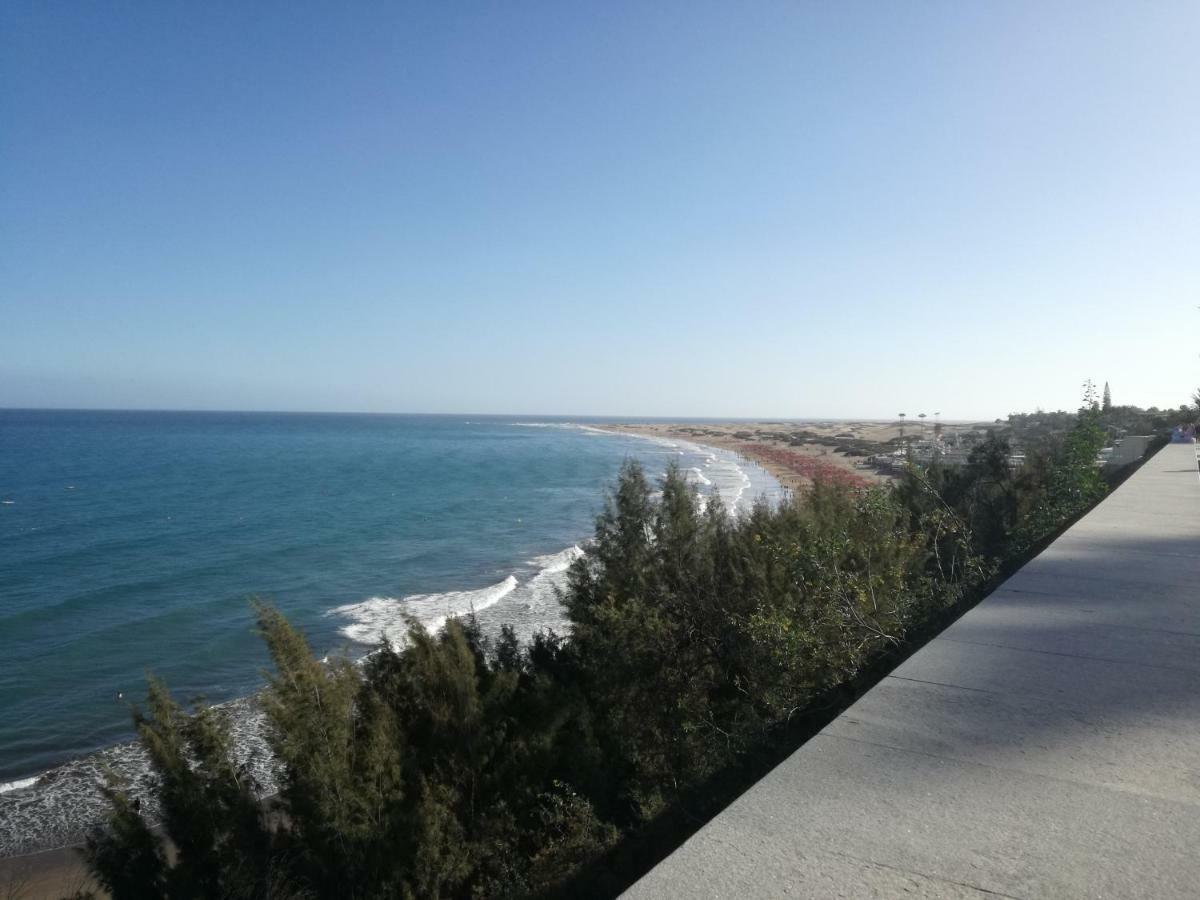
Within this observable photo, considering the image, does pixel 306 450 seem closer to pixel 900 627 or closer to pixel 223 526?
pixel 223 526

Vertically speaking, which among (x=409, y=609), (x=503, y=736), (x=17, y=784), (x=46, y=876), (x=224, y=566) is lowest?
(x=46, y=876)

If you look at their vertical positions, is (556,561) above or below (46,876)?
above

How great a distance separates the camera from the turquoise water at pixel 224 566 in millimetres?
15977

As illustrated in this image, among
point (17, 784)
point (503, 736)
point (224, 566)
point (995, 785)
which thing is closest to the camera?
point (995, 785)

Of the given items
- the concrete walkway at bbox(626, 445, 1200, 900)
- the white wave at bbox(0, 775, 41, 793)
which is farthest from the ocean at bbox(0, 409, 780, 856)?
the concrete walkway at bbox(626, 445, 1200, 900)

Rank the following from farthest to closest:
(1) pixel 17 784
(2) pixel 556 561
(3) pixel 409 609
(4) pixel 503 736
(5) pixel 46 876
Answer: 1. (2) pixel 556 561
2. (3) pixel 409 609
3. (1) pixel 17 784
4. (5) pixel 46 876
5. (4) pixel 503 736

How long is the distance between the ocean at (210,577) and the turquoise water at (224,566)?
75 millimetres

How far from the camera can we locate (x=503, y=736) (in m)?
8.25

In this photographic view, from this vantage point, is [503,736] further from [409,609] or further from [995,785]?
[409,609]

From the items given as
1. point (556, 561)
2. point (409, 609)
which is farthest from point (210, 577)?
point (556, 561)

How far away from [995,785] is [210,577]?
27396 mm

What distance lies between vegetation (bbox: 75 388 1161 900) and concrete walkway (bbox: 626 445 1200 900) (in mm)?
2166

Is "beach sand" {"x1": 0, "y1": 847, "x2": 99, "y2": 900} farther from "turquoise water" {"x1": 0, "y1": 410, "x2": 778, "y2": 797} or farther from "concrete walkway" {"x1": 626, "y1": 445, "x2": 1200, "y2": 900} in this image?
"concrete walkway" {"x1": 626, "y1": 445, "x2": 1200, "y2": 900}

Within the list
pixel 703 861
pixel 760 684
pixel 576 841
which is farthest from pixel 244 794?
pixel 703 861
